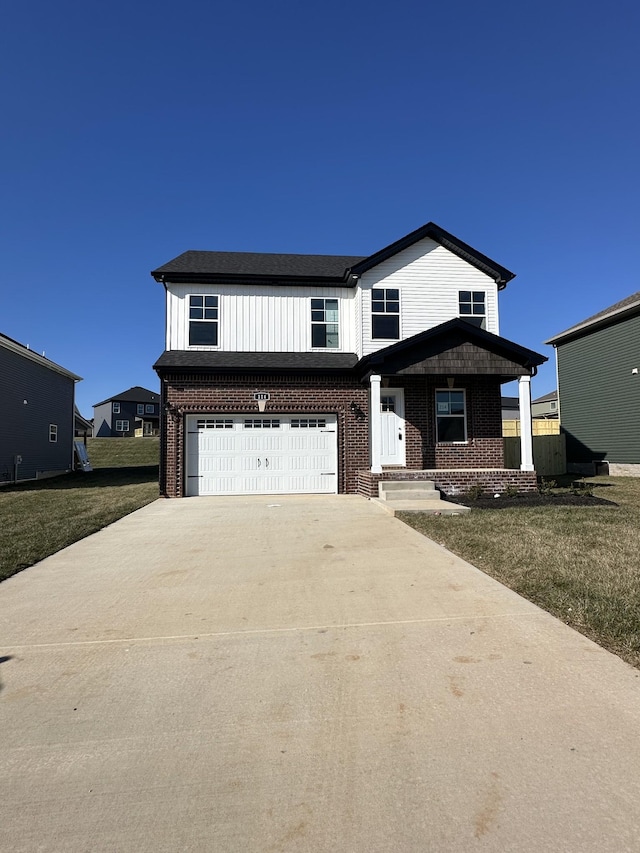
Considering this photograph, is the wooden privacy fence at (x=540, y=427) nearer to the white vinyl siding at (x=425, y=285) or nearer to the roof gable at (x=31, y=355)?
the white vinyl siding at (x=425, y=285)

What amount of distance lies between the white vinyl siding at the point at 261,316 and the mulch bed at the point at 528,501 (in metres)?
5.76

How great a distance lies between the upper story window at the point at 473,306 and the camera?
45.9ft

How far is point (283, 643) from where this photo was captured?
3.63 m

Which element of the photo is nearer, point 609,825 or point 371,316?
point 609,825

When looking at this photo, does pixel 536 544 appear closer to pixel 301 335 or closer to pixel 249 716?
pixel 249 716

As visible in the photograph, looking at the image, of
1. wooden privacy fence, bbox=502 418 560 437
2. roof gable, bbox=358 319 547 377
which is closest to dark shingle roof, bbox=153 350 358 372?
roof gable, bbox=358 319 547 377

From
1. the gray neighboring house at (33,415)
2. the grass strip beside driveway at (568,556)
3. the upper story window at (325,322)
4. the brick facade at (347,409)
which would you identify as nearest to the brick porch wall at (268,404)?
the brick facade at (347,409)

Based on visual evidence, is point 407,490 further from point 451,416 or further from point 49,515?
point 49,515

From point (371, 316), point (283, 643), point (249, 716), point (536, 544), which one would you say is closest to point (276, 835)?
point (249, 716)

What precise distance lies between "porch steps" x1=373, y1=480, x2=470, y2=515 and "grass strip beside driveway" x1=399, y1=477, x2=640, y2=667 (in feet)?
2.19

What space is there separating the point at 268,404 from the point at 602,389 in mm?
14336

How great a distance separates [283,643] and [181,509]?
741 cm

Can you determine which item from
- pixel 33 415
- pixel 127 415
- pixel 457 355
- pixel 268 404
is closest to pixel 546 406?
pixel 457 355

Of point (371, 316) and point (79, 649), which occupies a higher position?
point (371, 316)
